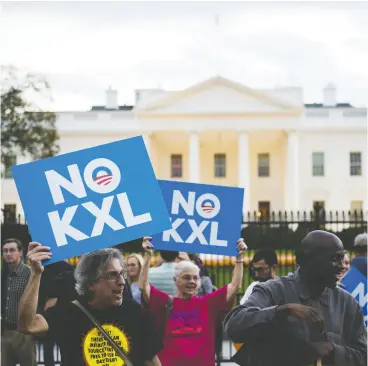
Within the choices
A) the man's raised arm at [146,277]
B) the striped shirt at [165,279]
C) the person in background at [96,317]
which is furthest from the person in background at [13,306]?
the person in background at [96,317]

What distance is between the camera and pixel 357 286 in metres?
5.04

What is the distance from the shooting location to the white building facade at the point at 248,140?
50562mm

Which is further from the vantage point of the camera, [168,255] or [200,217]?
[168,255]

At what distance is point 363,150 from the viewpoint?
52781 millimetres

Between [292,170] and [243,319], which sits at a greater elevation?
[292,170]

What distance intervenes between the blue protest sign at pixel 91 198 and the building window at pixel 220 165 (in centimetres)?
4877

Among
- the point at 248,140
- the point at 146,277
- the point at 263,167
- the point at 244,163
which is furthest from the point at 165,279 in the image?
the point at 263,167

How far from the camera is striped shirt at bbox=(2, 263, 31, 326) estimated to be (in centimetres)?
641

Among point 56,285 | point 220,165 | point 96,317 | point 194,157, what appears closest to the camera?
point 96,317

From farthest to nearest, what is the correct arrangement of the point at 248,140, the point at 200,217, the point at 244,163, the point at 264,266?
the point at 248,140, the point at 244,163, the point at 264,266, the point at 200,217

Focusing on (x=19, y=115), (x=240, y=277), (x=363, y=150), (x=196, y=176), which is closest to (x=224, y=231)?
(x=240, y=277)

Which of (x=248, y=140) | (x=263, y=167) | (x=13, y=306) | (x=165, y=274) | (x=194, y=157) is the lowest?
(x=13, y=306)

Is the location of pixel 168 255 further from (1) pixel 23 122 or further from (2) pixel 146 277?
(1) pixel 23 122

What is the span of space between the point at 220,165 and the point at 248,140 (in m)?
2.82
